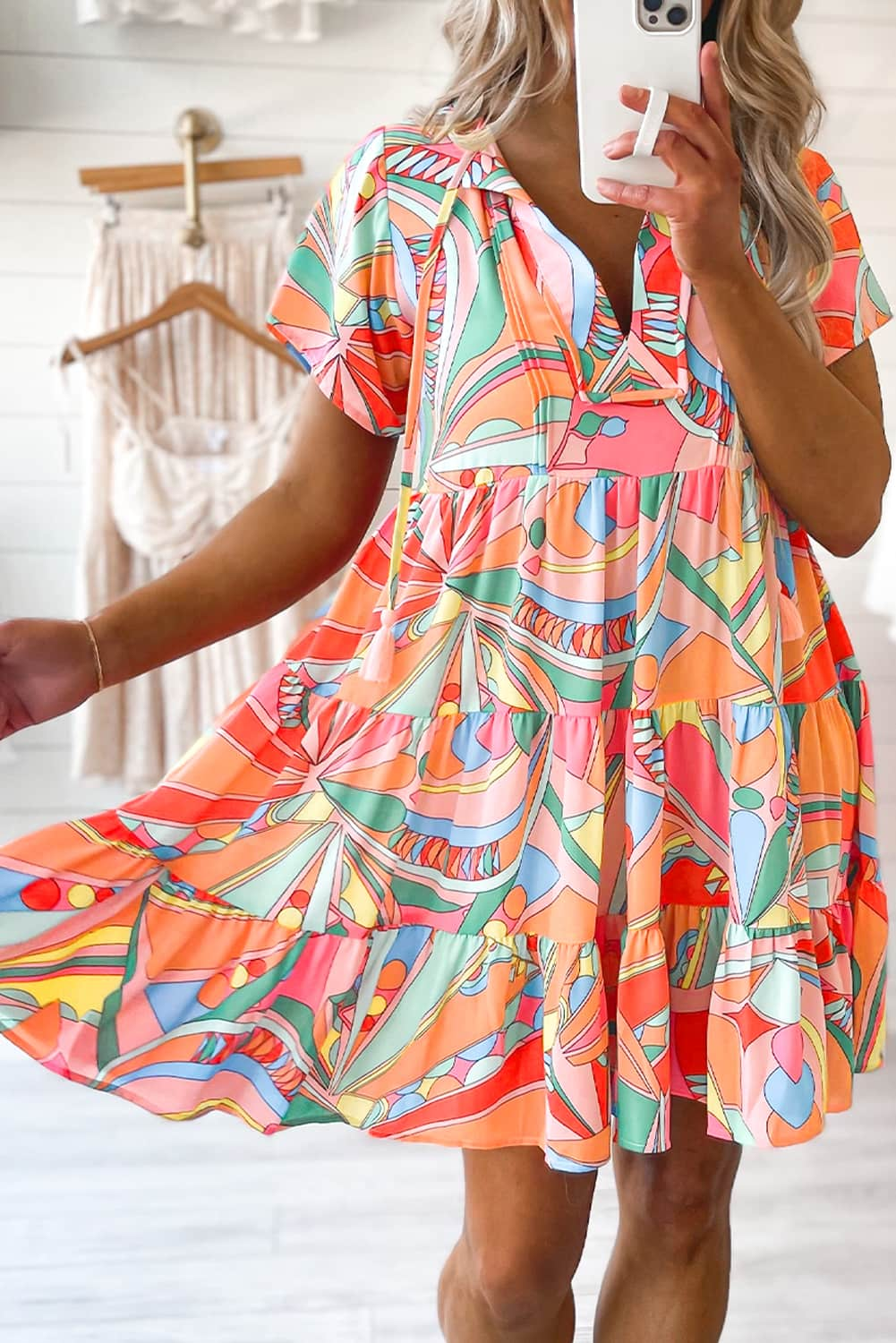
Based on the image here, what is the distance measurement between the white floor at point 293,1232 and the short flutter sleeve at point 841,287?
3.64ft

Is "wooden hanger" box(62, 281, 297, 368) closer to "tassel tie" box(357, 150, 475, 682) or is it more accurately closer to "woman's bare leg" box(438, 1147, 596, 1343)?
"tassel tie" box(357, 150, 475, 682)

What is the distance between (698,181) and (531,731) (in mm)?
317

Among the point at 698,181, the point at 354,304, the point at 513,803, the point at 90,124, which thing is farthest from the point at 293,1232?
the point at 90,124

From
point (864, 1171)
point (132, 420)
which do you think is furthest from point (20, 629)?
point (864, 1171)

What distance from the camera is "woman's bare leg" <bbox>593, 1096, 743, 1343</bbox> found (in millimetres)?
851

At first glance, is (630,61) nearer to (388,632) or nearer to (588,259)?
(588,259)

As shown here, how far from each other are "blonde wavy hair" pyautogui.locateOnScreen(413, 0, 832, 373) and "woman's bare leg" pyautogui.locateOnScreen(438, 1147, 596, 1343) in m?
0.56

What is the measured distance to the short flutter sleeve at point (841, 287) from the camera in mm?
817

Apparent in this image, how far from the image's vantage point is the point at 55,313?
1.96 m

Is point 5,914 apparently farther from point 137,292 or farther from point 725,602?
point 137,292

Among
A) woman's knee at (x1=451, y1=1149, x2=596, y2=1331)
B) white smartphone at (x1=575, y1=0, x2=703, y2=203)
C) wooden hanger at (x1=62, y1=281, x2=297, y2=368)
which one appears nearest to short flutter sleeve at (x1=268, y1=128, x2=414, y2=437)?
white smartphone at (x1=575, y1=0, x2=703, y2=203)

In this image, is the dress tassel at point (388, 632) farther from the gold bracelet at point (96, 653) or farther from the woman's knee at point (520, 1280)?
the woman's knee at point (520, 1280)

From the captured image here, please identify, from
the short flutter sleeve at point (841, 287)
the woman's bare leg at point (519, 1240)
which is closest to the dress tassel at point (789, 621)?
the short flutter sleeve at point (841, 287)

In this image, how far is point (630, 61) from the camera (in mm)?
694
